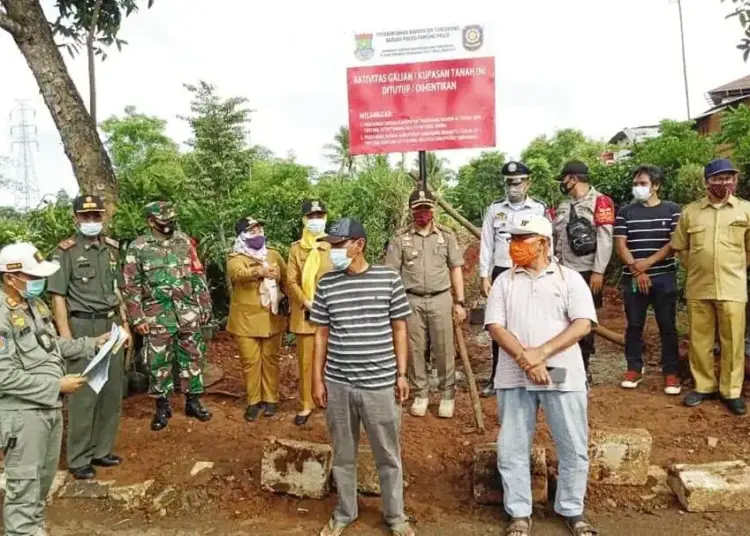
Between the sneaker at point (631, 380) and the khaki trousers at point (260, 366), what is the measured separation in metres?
3.07

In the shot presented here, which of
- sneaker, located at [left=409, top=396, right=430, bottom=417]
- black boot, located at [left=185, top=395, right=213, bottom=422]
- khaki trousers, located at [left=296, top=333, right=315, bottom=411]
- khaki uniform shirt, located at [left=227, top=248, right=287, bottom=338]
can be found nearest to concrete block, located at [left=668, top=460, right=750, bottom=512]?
sneaker, located at [left=409, top=396, right=430, bottom=417]

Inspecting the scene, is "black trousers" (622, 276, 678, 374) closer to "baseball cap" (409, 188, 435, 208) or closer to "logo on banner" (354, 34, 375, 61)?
"baseball cap" (409, 188, 435, 208)

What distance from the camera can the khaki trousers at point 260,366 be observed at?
5645 mm

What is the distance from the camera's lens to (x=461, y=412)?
5.60 meters

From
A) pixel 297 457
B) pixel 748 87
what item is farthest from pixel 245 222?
pixel 748 87

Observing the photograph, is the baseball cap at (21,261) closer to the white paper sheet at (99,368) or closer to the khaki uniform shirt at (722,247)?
the white paper sheet at (99,368)

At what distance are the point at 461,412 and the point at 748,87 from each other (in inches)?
1390

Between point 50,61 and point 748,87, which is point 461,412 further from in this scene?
point 748,87

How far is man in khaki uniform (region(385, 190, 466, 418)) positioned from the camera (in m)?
5.34

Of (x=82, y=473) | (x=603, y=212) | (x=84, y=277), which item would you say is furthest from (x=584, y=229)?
(x=82, y=473)

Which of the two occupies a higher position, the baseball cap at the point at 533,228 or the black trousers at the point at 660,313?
the baseball cap at the point at 533,228

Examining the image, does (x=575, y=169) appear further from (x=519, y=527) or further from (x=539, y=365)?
(x=519, y=527)

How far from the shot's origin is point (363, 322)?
3.77m

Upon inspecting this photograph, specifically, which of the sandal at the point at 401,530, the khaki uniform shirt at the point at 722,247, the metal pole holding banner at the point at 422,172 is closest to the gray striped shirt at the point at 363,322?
the sandal at the point at 401,530
